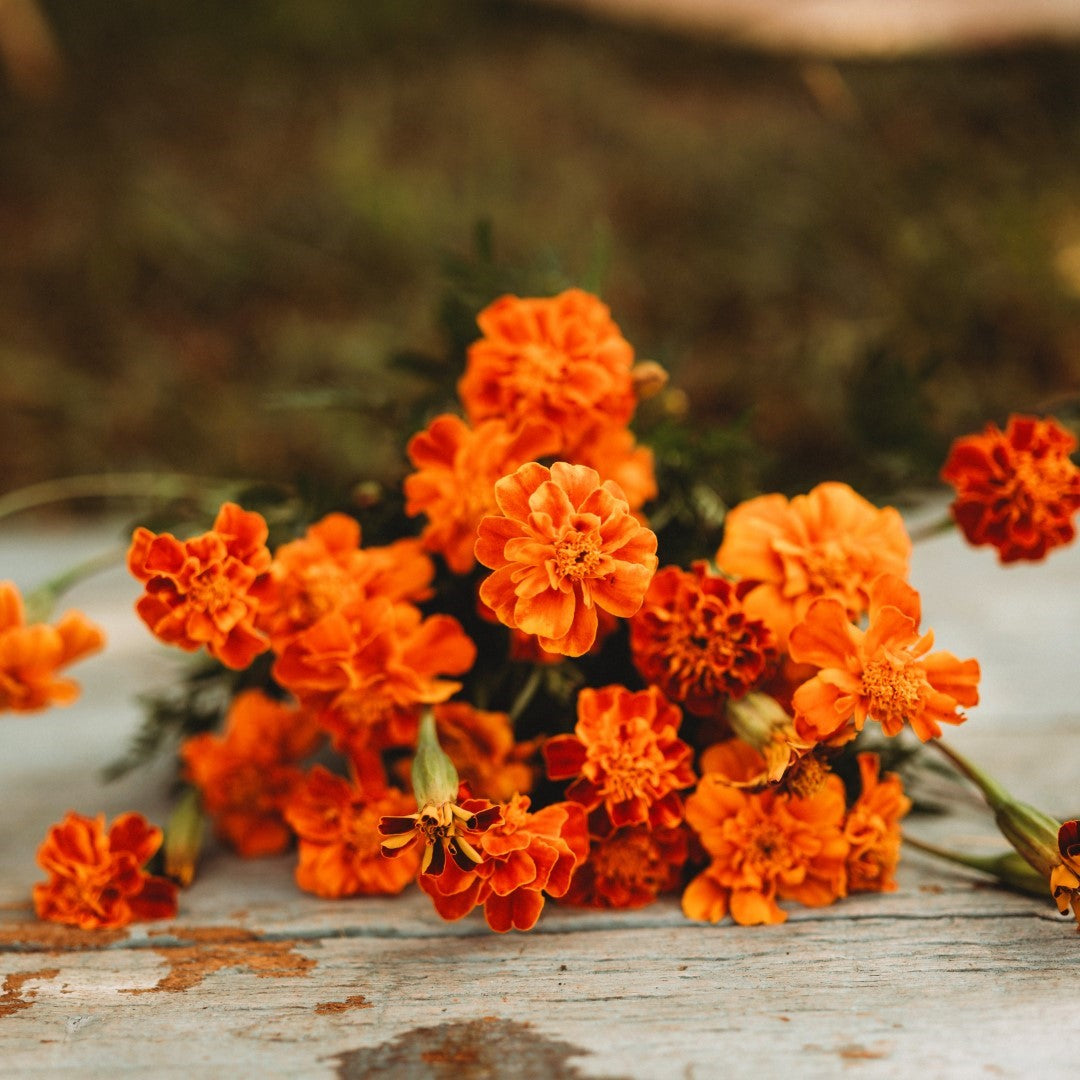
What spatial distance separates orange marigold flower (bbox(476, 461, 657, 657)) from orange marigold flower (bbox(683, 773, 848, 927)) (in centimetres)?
14

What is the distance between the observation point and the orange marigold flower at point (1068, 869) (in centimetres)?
48

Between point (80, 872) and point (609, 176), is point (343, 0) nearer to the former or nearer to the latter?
point (609, 176)

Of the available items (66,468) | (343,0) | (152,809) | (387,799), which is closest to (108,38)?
(343,0)

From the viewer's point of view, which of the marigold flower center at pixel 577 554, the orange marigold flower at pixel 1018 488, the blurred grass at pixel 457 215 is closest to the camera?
the marigold flower center at pixel 577 554

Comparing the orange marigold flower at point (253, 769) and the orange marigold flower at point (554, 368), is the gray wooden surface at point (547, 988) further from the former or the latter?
the orange marigold flower at point (554, 368)

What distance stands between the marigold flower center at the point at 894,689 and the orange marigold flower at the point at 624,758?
4.3 inches

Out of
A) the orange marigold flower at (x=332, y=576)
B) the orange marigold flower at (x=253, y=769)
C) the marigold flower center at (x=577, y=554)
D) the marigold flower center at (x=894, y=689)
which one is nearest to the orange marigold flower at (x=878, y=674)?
the marigold flower center at (x=894, y=689)

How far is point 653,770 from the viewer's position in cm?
52

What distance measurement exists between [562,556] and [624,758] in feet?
0.43

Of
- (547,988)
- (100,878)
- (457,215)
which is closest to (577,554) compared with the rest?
(547,988)

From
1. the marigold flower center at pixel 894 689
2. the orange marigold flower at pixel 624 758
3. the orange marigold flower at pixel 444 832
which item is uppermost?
the marigold flower center at pixel 894 689

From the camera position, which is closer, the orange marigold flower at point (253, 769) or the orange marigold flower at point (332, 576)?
the orange marigold flower at point (332, 576)

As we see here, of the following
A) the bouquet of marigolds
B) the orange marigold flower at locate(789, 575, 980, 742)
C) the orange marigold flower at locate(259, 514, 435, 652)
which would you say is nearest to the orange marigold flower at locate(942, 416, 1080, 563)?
the bouquet of marigolds

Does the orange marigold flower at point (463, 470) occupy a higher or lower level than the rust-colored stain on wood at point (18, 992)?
higher
